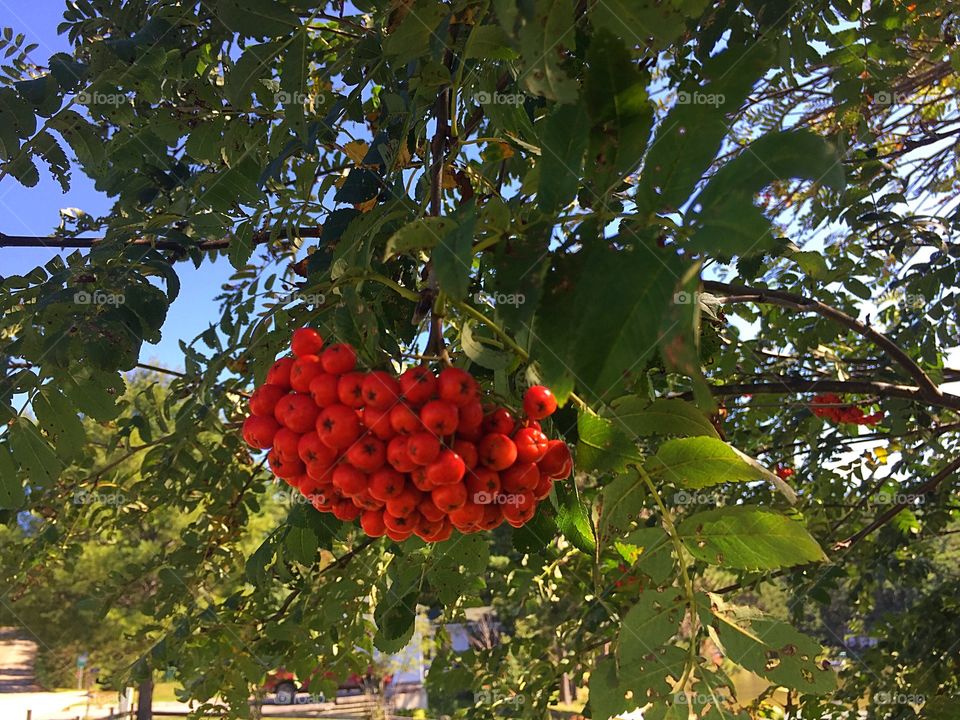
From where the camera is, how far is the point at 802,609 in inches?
139

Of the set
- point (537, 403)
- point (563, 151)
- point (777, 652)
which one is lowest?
point (777, 652)

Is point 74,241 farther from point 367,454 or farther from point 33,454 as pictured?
point 367,454

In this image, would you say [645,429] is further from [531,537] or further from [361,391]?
[361,391]

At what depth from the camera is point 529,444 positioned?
1.17 meters

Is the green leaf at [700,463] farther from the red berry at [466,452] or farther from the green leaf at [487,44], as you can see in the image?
the green leaf at [487,44]

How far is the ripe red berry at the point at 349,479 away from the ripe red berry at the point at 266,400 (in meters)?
0.20

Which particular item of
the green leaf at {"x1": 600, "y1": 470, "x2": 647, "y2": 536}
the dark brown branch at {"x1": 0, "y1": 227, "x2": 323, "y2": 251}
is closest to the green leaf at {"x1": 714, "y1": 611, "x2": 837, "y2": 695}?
the green leaf at {"x1": 600, "y1": 470, "x2": 647, "y2": 536}

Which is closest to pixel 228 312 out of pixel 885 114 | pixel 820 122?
pixel 820 122

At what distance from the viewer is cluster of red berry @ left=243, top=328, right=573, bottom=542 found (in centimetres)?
110

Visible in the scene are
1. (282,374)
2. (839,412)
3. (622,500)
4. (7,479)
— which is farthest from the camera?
(839,412)

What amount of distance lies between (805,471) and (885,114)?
2764 millimetres

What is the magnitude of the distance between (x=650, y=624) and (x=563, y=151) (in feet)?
2.87

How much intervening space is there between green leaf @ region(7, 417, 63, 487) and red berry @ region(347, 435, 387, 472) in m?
0.87

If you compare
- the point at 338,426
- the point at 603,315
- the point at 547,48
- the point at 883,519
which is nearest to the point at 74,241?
→ the point at 338,426
